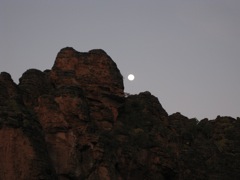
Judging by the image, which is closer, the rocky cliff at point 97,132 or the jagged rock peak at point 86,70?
the rocky cliff at point 97,132

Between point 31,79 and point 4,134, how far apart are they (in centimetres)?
2081

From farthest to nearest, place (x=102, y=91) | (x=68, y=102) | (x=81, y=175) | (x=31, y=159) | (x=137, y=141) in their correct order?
(x=102, y=91) → (x=137, y=141) → (x=68, y=102) → (x=81, y=175) → (x=31, y=159)

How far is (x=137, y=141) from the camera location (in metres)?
55.3

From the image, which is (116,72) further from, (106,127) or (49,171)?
(49,171)

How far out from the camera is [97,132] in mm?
51812

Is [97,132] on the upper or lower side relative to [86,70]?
lower

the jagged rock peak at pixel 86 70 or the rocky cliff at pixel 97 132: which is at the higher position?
the jagged rock peak at pixel 86 70

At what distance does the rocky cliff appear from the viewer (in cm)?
3772

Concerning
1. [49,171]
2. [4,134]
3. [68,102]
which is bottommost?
[49,171]

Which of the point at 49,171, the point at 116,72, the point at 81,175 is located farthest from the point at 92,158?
the point at 116,72

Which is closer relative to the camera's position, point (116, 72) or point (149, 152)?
point (149, 152)

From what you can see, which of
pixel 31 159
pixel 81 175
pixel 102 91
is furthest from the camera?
pixel 102 91

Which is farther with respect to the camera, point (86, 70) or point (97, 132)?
point (86, 70)

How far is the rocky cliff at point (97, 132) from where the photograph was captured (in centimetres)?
3772
